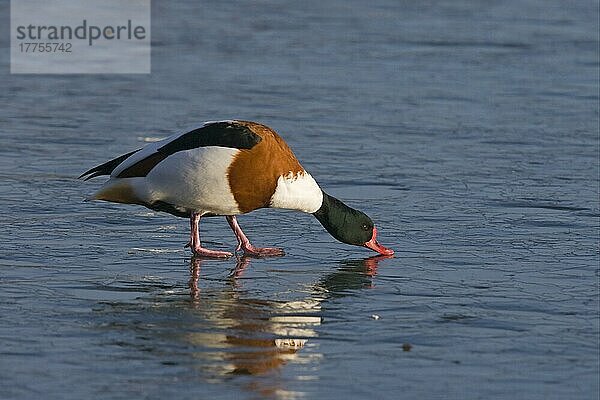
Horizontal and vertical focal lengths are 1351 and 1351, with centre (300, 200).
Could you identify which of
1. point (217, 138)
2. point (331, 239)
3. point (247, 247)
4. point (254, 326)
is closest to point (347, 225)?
point (331, 239)

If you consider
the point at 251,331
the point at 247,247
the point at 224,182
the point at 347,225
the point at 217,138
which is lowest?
the point at 251,331

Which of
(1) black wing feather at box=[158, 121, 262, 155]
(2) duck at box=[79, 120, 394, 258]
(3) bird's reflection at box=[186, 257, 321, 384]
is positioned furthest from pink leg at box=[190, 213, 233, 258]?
(3) bird's reflection at box=[186, 257, 321, 384]

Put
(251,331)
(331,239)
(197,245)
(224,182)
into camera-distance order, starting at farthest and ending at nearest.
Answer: (331,239) → (197,245) → (224,182) → (251,331)

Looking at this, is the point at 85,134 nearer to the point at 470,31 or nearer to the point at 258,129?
the point at 258,129

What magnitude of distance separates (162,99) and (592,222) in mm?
5504

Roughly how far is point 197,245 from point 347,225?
882mm

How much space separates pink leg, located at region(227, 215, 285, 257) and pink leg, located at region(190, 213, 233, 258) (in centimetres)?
10

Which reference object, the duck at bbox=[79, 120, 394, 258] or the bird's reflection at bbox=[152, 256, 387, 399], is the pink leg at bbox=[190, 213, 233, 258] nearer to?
the duck at bbox=[79, 120, 394, 258]

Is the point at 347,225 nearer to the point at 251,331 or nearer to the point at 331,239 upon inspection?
the point at 331,239

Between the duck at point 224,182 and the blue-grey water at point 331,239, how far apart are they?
21 cm

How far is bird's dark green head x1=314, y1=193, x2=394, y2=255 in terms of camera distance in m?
7.83

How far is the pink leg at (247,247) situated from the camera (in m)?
7.68

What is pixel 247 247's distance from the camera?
7766 mm

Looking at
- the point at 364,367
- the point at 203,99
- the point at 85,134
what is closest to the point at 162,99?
the point at 203,99
